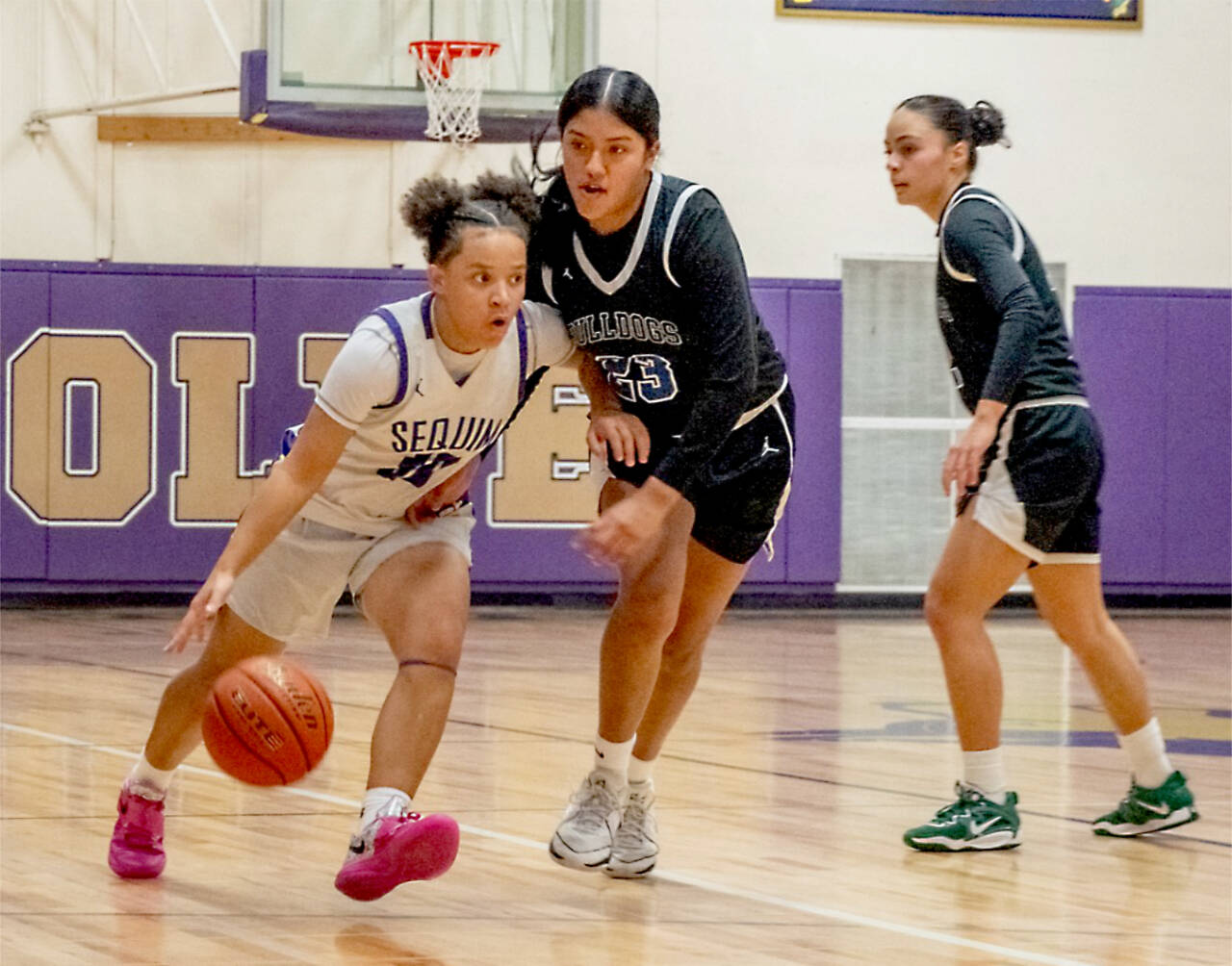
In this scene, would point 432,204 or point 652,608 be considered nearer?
point 432,204

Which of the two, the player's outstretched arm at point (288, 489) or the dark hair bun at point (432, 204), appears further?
the dark hair bun at point (432, 204)

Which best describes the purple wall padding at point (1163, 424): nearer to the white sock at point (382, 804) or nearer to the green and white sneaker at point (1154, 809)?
the green and white sneaker at point (1154, 809)

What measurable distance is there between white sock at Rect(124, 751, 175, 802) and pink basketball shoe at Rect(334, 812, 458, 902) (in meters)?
0.75

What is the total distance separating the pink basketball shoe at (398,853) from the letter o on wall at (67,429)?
881 cm

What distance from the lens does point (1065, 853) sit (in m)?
4.69

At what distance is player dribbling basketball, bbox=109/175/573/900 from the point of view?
3820 millimetres

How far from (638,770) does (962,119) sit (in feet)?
5.80

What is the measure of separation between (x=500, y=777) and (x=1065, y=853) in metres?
1.75

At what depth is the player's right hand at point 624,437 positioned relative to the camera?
418 centimetres

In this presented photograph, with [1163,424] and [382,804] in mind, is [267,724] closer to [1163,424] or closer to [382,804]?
[382,804]

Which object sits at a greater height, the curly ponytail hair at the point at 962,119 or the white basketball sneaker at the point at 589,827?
the curly ponytail hair at the point at 962,119

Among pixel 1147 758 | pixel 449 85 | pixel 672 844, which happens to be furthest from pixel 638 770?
pixel 449 85

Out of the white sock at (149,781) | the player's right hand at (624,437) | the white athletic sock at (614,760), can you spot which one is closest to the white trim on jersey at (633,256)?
the player's right hand at (624,437)

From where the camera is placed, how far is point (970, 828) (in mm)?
4723
